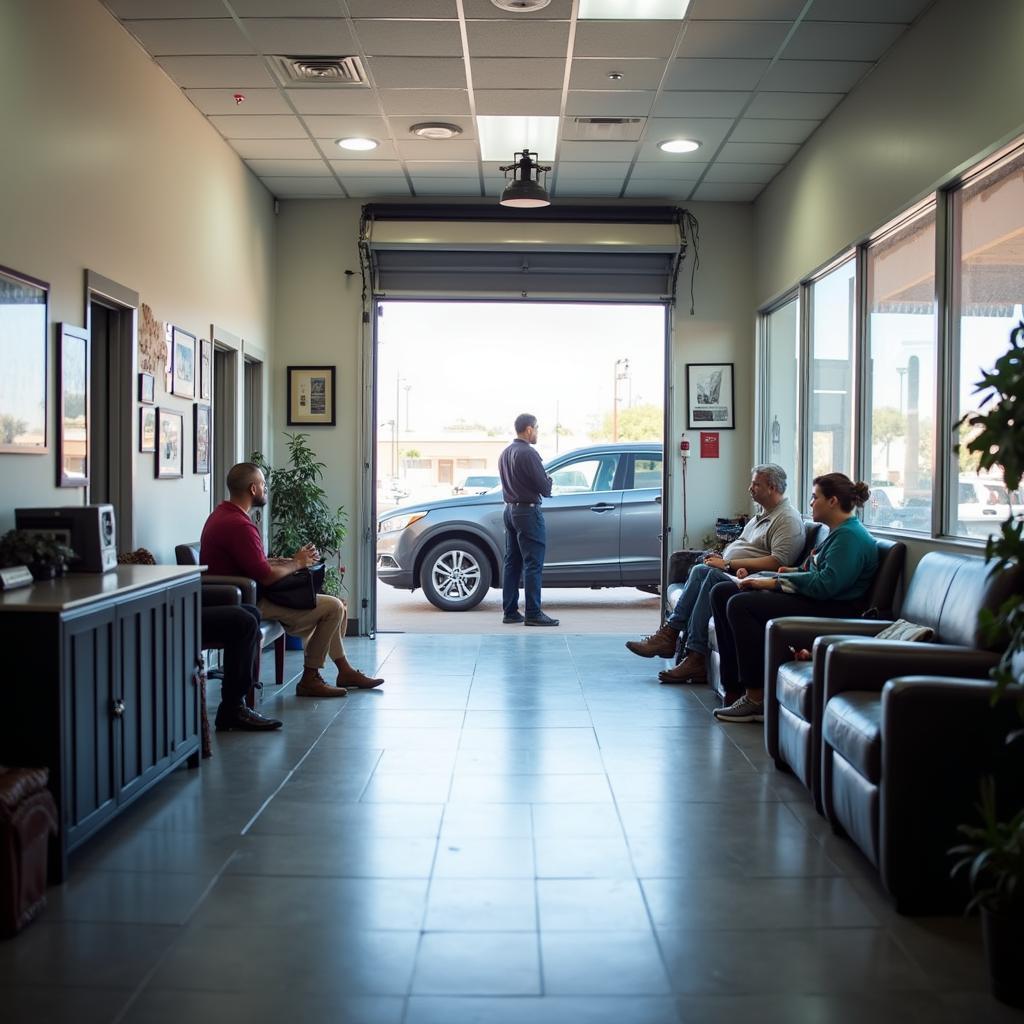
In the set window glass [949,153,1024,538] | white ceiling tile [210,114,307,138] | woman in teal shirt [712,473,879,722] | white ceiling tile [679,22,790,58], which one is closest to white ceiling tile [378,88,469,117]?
white ceiling tile [210,114,307,138]

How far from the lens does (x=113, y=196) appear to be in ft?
15.8

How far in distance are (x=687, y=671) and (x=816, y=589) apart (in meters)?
1.36

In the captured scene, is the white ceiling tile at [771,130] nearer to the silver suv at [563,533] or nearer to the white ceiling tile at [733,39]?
the white ceiling tile at [733,39]

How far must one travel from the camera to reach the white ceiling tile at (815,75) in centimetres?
527

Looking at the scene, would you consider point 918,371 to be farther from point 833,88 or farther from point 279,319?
point 279,319

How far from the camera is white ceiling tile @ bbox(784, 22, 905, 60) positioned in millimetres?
4832

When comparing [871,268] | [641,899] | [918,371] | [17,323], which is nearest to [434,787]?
[641,899]

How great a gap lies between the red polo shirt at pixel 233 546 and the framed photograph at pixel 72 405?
0.87m

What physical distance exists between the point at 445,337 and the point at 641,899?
16017 millimetres

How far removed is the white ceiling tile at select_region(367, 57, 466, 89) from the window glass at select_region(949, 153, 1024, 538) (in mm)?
2427

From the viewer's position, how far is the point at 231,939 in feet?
8.69

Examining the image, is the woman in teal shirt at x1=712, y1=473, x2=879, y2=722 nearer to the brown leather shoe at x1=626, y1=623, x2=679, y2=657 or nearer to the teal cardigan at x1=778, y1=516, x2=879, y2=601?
the teal cardigan at x1=778, y1=516, x2=879, y2=601

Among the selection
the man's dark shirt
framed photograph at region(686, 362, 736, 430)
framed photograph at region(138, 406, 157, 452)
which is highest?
framed photograph at region(686, 362, 736, 430)

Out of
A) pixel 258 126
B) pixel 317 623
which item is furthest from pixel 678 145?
pixel 317 623
